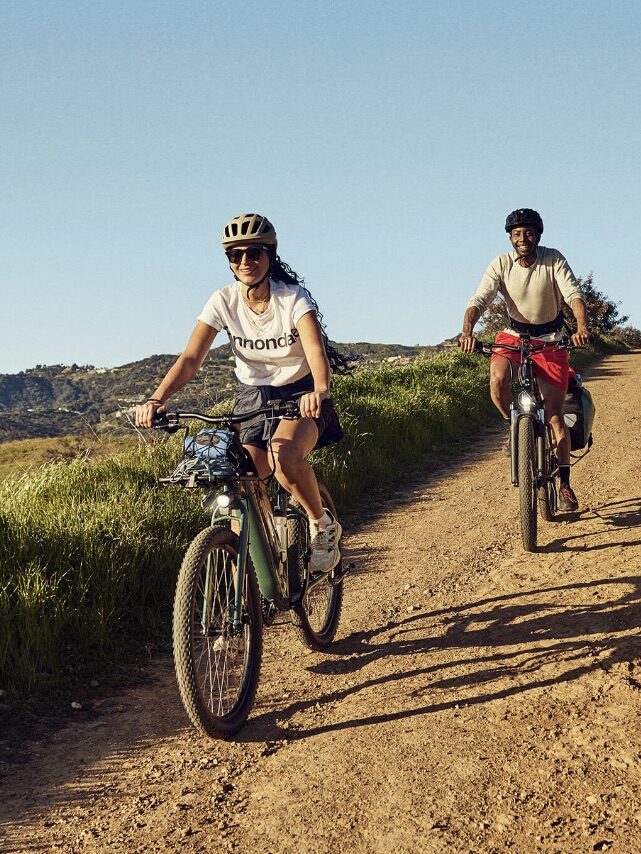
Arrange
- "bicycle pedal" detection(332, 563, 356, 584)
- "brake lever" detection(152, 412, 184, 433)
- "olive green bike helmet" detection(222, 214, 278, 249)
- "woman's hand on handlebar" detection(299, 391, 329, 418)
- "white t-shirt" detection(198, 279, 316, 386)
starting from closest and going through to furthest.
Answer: "woman's hand on handlebar" detection(299, 391, 329, 418) → "brake lever" detection(152, 412, 184, 433) → "olive green bike helmet" detection(222, 214, 278, 249) → "white t-shirt" detection(198, 279, 316, 386) → "bicycle pedal" detection(332, 563, 356, 584)

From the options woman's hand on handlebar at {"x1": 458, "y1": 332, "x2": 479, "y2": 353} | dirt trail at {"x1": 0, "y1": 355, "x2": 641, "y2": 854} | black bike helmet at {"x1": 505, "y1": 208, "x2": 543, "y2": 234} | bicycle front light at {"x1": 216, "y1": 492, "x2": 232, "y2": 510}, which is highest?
black bike helmet at {"x1": 505, "y1": 208, "x2": 543, "y2": 234}

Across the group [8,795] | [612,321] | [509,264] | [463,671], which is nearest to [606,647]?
[463,671]

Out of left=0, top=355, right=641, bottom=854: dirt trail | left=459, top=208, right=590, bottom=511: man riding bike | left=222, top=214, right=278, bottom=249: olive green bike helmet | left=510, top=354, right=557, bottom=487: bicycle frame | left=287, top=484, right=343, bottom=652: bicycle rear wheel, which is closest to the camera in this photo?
left=0, top=355, right=641, bottom=854: dirt trail

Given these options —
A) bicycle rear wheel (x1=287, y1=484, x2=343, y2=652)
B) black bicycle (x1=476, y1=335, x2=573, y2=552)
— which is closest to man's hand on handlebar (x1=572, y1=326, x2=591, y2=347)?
black bicycle (x1=476, y1=335, x2=573, y2=552)

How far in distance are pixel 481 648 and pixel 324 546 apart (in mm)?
977

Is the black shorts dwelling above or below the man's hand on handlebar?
below

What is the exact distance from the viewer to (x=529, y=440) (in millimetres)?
6539

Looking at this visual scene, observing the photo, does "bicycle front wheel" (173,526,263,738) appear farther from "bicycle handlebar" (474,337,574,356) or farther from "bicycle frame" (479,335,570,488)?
"bicycle handlebar" (474,337,574,356)

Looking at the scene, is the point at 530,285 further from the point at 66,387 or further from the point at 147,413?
the point at 66,387

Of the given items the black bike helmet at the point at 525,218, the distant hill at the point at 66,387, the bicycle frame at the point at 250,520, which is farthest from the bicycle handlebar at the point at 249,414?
the distant hill at the point at 66,387

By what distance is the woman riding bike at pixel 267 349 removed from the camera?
13.5 feet

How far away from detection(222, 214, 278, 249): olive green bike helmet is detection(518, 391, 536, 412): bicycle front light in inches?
123

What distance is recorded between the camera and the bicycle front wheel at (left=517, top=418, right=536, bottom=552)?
20.6 feet

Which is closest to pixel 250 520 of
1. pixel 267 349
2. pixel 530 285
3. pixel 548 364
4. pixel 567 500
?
pixel 267 349
